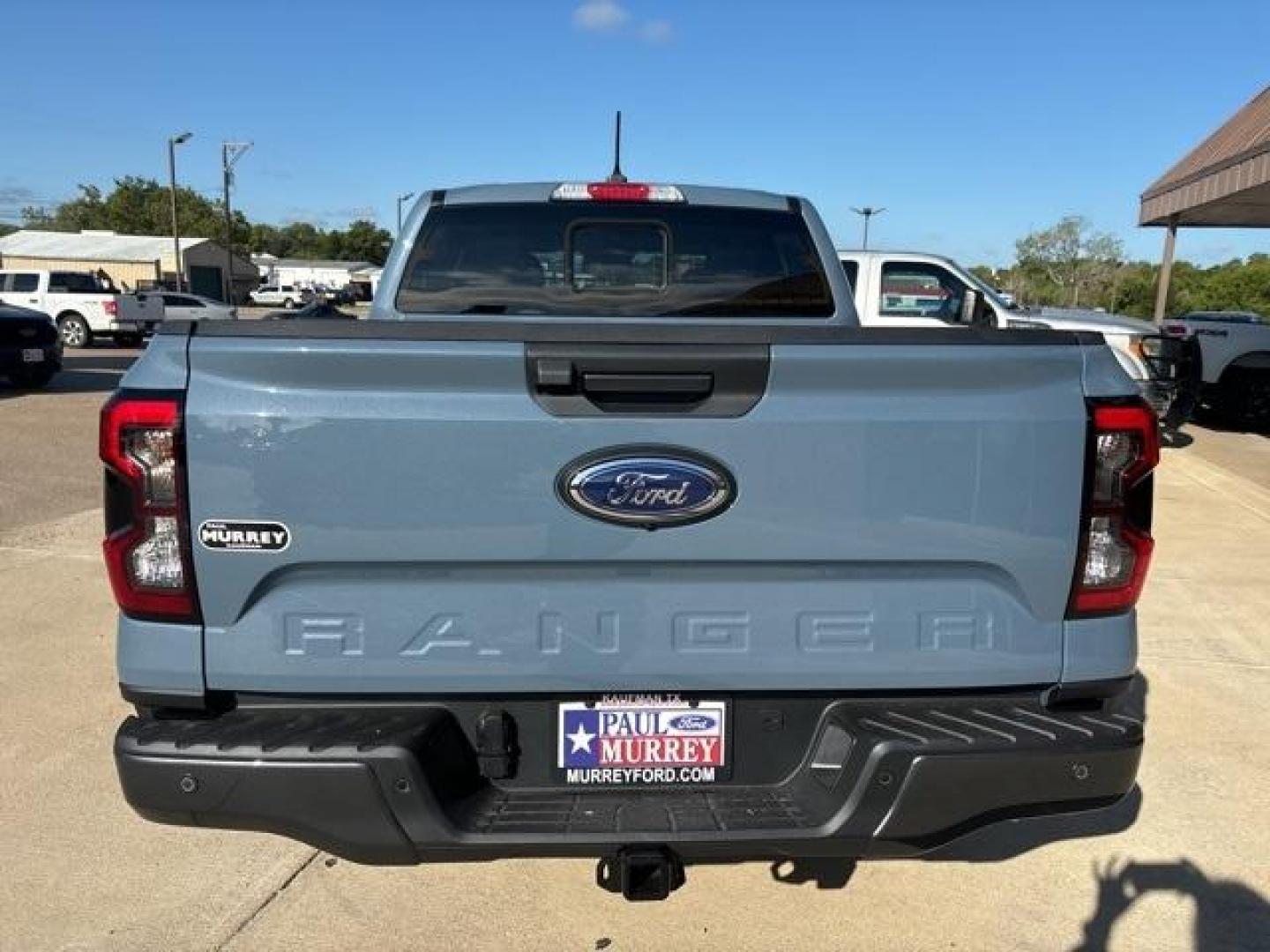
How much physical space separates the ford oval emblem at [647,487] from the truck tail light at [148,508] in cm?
80

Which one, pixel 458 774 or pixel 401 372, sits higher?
pixel 401 372

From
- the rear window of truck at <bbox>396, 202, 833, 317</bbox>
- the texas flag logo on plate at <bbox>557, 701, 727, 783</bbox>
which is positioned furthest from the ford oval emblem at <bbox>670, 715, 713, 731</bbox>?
the rear window of truck at <bbox>396, 202, 833, 317</bbox>

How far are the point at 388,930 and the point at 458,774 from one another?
0.94m

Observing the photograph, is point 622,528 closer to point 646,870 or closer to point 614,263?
point 646,870

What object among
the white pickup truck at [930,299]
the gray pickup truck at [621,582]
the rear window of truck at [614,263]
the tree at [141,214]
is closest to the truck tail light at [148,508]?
the gray pickup truck at [621,582]

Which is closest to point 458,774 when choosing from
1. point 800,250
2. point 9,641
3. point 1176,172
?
point 800,250

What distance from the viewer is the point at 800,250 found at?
12.7 feet

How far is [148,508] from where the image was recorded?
82.7 inches

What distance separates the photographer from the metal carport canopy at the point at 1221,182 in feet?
42.3

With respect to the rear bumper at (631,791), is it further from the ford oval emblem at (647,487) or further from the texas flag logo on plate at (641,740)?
the ford oval emblem at (647,487)

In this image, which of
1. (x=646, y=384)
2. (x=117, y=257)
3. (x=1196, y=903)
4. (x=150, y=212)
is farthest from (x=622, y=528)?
(x=150, y=212)

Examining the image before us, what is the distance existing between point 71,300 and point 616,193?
25.9 metres

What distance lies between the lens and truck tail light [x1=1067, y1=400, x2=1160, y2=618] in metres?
2.18

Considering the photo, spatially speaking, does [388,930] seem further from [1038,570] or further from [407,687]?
[1038,570]
